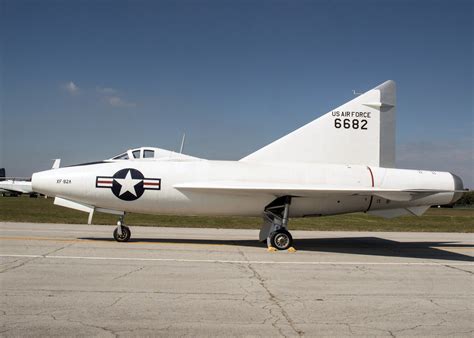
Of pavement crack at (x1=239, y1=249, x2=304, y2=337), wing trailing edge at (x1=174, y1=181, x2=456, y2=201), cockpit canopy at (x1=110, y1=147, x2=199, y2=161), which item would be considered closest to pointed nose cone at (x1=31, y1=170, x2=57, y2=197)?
cockpit canopy at (x1=110, y1=147, x2=199, y2=161)

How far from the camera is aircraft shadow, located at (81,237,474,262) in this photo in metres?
12.9

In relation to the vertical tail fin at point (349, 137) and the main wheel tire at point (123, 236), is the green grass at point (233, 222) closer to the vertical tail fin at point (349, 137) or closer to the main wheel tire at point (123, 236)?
the main wheel tire at point (123, 236)

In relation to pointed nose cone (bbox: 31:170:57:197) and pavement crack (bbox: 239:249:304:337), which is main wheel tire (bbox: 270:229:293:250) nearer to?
pavement crack (bbox: 239:249:304:337)

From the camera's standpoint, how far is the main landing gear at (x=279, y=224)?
12773 millimetres

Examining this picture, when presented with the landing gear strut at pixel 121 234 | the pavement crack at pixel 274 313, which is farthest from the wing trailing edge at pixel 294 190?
the pavement crack at pixel 274 313

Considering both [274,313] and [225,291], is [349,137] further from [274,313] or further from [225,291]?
[274,313]

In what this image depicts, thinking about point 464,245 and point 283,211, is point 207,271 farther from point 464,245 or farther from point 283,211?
point 464,245

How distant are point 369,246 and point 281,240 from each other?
153 inches

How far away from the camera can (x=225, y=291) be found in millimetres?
7363

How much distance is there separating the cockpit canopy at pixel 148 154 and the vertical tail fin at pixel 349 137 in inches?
88.2

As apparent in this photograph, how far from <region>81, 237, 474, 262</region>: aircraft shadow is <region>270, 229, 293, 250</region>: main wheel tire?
81 centimetres

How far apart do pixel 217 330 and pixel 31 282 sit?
3920 mm

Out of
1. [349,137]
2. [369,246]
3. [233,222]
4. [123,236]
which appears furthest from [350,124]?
[233,222]

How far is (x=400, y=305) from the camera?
22.1 feet
